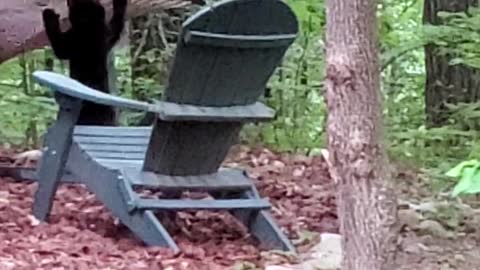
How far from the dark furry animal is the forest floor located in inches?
28.8

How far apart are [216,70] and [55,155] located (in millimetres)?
747

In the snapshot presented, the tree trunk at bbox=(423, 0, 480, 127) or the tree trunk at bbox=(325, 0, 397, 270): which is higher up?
the tree trunk at bbox=(325, 0, 397, 270)

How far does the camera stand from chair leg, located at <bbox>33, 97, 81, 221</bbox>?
4.15 meters

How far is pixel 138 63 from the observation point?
327 inches

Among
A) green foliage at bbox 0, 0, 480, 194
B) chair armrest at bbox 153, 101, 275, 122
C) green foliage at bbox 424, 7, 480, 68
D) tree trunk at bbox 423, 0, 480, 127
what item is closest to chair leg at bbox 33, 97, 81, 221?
chair armrest at bbox 153, 101, 275, 122

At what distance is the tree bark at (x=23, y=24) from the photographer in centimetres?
570

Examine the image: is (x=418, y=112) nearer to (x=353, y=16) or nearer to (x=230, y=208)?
(x=230, y=208)

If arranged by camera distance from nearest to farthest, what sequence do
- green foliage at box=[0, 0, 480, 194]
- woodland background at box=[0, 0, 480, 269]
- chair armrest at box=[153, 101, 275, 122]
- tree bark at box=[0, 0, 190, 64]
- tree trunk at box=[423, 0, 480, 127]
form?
chair armrest at box=[153, 101, 275, 122], woodland background at box=[0, 0, 480, 269], tree bark at box=[0, 0, 190, 64], tree trunk at box=[423, 0, 480, 127], green foliage at box=[0, 0, 480, 194]

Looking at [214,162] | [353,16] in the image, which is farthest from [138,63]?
[353,16]

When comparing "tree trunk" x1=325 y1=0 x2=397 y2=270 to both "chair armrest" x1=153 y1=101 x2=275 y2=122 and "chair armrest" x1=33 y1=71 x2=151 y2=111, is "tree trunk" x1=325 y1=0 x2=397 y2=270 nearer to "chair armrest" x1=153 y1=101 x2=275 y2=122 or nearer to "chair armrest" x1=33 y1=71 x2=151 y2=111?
"chair armrest" x1=153 y1=101 x2=275 y2=122

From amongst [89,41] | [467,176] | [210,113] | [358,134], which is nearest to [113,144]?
[210,113]

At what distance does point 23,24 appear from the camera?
5.75 m

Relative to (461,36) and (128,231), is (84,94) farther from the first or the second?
(461,36)

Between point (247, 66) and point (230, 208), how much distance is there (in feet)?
1.77
